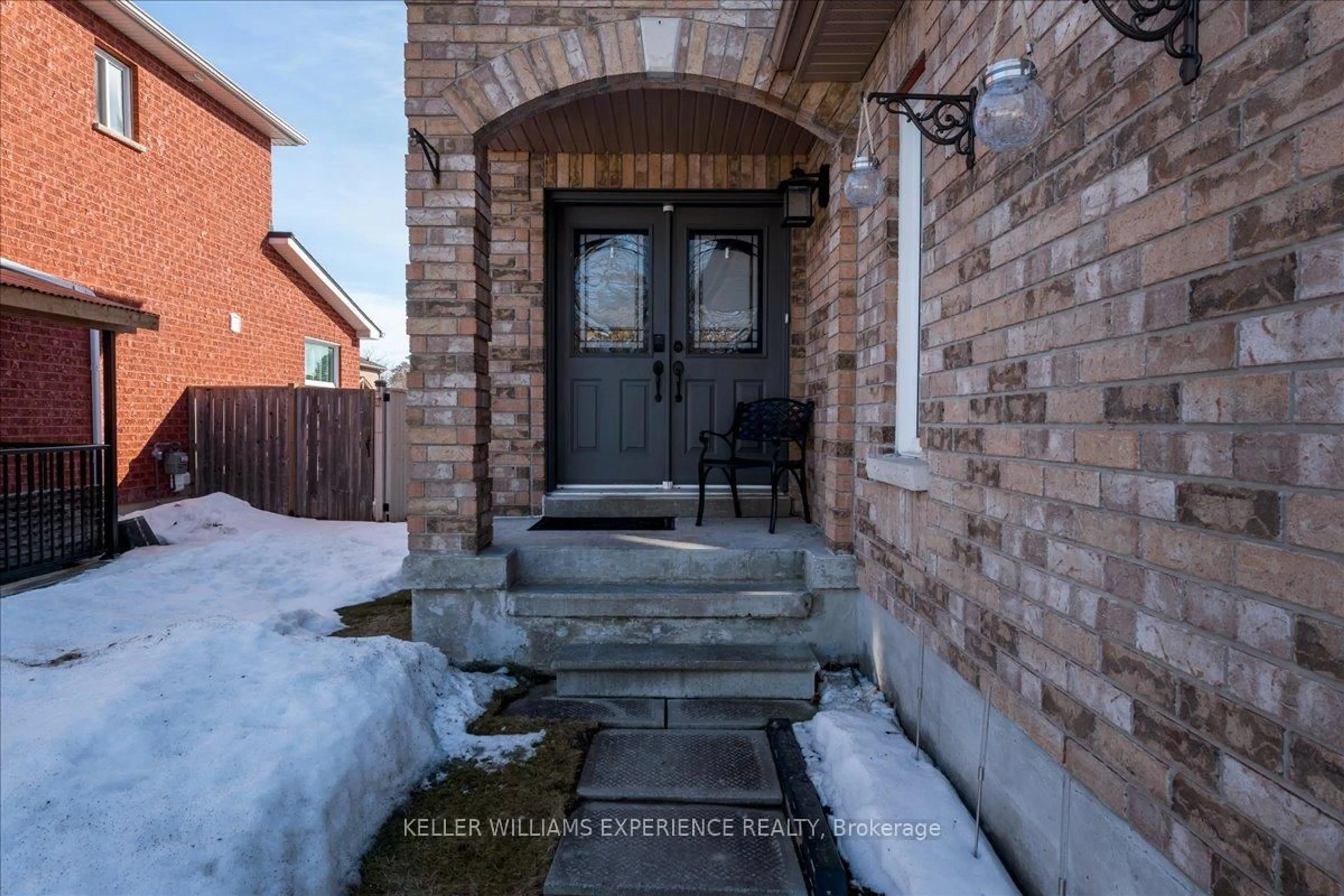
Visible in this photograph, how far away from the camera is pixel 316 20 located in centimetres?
1051

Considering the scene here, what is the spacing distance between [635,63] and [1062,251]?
2464 mm

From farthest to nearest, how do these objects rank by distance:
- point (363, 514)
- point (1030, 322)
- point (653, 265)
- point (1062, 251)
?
point (363, 514) → point (653, 265) → point (1030, 322) → point (1062, 251)

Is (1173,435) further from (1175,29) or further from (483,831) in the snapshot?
(483,831)

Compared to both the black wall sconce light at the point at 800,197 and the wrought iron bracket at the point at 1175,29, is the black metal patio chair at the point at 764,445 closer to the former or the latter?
the black wall sconce light at the point at 800,197

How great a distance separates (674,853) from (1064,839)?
103 centimetres

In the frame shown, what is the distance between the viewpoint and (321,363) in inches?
476

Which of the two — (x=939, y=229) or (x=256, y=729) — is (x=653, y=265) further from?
(x=256, y=729)

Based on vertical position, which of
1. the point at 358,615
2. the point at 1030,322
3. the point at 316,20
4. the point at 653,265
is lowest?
the point at 358,615

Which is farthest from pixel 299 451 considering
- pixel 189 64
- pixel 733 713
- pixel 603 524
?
pixel 733 713

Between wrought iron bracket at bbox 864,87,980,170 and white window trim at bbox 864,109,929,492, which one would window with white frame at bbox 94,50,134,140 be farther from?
wrought iron bracket at bbox 864,87,980,170

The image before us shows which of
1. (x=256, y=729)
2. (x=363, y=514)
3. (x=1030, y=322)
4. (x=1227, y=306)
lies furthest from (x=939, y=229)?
(x=363, y=514)

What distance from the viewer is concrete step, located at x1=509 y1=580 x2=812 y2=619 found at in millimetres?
3414

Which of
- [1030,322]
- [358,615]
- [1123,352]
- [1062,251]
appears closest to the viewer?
[1123,352]

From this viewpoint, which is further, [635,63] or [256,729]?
[635,63]
